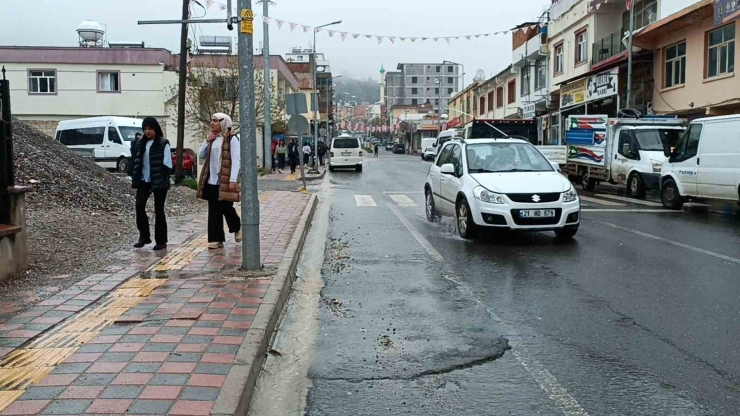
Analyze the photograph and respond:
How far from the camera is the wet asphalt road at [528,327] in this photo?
13.5 feet

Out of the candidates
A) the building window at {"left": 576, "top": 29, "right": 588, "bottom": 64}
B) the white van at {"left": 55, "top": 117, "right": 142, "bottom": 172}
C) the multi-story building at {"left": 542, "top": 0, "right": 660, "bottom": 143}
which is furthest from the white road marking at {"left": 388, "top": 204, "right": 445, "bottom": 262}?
the building window at {"left": 576, "top": 29, "right": 588, "bottom": 64}

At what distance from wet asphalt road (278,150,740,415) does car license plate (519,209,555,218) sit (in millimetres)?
468

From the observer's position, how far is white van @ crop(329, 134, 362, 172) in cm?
3522

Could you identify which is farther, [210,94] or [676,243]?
[210,94]

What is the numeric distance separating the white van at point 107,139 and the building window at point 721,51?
22753 millimetres

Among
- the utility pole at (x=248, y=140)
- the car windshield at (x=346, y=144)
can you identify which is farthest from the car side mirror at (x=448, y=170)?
the car windshield at (x=346, y=144)

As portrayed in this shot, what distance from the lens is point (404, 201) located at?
17453mm

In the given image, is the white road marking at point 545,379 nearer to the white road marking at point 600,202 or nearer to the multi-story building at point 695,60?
the white road marking at point 600,202

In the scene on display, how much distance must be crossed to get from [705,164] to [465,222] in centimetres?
690

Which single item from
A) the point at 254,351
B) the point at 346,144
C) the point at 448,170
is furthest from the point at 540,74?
the point at 254,351

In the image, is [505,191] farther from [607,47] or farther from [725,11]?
[607,47]

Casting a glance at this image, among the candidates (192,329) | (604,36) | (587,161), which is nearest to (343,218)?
(192,329)

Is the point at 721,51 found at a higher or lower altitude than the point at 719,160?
higher

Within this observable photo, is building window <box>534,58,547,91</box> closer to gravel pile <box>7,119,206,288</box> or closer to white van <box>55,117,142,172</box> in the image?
white van <box>55,117,142,172</box>
